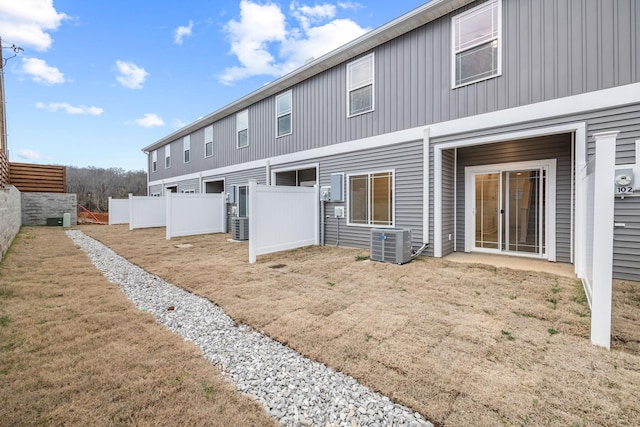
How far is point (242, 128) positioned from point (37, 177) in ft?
40.9

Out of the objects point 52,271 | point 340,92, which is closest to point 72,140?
point 52,271

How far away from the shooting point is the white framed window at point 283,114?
31.8 feet

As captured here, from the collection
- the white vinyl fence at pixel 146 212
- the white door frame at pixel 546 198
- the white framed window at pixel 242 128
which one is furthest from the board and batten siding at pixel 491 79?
the white vinyl fence at pixel 146 212

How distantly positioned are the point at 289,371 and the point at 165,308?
2.22 meters

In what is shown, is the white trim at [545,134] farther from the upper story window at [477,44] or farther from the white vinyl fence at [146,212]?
the white vinyl fence at [146,212]

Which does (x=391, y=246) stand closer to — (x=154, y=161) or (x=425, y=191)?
(x=425, y=191)

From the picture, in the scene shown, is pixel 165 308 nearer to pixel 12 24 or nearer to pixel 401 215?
pixel 401 215

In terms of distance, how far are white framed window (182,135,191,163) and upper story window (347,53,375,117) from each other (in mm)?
10939

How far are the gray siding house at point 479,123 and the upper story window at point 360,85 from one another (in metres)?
0.03

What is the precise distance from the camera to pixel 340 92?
8.11 metres

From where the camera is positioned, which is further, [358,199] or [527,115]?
[358,199]

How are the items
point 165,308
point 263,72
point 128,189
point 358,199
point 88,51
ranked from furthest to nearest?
point 128,189 → point 263,72 → point 88,51 → point 358,199 → point 165,308

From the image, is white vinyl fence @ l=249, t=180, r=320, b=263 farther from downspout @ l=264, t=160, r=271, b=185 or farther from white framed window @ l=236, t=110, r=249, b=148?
white framed window @ l=236, t=110, r=249, b=148

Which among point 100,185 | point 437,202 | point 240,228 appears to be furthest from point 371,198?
point 100,185
